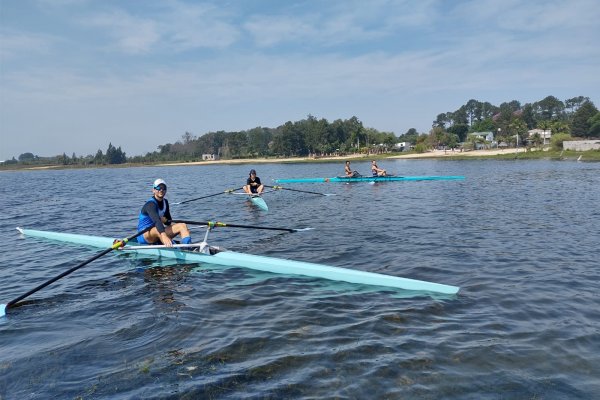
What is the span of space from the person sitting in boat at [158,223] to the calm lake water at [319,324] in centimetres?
70

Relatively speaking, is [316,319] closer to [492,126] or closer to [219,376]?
[219,376]

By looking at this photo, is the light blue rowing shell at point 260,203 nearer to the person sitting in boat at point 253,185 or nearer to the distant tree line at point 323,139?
the person sitting in boat at point 253,185

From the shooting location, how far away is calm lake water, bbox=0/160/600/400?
543 centimetres

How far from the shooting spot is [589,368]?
18.2 feet

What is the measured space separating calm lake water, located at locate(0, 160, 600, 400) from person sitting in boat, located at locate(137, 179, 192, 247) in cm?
70

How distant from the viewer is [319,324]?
282 inches

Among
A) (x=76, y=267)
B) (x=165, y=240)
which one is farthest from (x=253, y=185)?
(x=76, y=267)

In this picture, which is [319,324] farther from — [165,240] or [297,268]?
[165,240]

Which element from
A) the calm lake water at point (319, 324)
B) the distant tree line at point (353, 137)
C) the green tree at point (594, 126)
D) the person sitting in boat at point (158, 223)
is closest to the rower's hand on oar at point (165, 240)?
the person sitting in boat at point (158, 223)

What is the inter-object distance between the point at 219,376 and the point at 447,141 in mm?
121493

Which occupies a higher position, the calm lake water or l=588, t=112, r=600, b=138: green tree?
l=588, t=112, r=600, b=138: green tree

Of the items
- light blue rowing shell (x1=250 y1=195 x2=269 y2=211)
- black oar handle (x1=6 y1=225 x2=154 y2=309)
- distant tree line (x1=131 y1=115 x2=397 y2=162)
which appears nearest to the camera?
black oar handle (x1=6 y1=225 x2=154 y2=309)

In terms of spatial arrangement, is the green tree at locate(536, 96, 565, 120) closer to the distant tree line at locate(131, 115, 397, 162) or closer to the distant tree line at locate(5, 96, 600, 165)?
the distant tree line at locate(5, 96, 600, 165)

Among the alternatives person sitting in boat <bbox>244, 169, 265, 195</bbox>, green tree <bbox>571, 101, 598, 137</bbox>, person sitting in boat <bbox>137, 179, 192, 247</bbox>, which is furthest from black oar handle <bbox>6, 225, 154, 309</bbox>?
green tree <bbox>571, 101, 598, 137</bbox>
